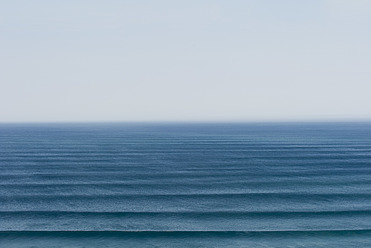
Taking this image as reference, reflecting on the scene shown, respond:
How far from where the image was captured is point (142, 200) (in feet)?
135

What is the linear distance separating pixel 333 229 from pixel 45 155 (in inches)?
2787

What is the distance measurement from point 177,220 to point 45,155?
60198 millimetres

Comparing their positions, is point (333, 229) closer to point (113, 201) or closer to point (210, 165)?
point (113, 201)

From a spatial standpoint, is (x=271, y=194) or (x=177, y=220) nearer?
(x=177, y=220)

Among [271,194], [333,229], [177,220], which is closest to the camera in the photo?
[333,229]

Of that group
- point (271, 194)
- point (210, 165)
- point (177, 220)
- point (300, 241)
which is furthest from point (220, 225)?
point (210, 165)

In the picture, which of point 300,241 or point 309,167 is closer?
point 300,241

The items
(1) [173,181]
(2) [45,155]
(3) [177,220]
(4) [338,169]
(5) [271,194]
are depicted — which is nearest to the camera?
(3) [177,220]

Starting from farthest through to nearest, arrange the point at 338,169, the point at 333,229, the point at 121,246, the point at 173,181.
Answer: the point at 338,169, the point at 173,181, the point at 333,229, the point at 121,246

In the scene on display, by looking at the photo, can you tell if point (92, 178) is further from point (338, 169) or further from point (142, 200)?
point (338, 169)

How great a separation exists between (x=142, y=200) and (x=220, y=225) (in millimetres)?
11670

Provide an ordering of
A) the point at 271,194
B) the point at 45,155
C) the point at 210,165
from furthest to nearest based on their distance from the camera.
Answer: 1. the point at 45,155
2. the point at 210,165
3. the point at 271,194

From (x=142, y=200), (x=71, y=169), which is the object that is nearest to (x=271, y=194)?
(x=142, y=200)

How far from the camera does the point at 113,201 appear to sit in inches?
1612
